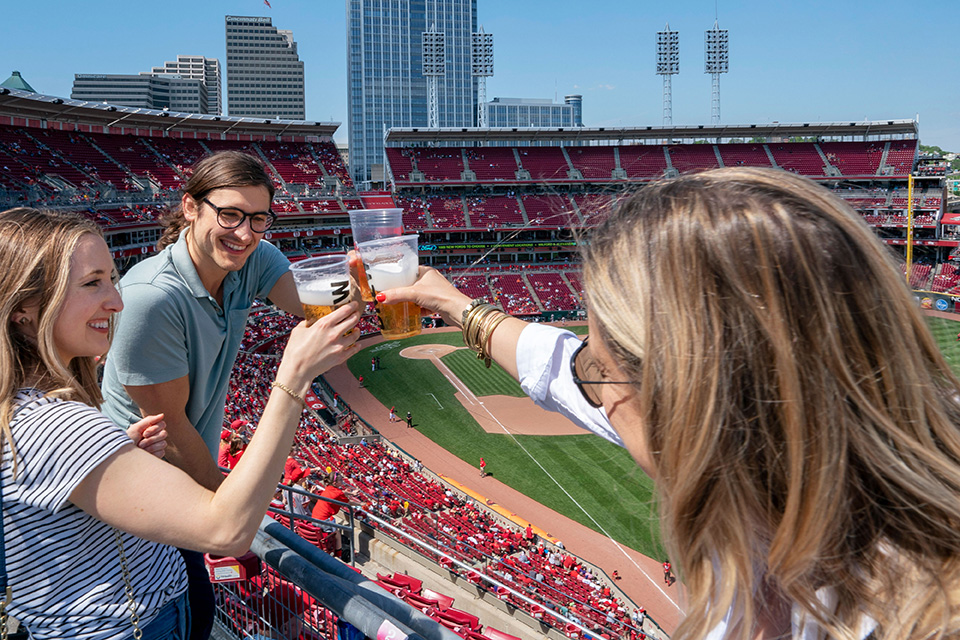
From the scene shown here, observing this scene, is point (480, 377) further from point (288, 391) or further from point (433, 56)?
point (433, 56)

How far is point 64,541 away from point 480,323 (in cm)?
145

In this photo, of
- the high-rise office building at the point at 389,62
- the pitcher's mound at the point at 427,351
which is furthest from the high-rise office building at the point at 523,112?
the pitcher's mound at the point at 427,351

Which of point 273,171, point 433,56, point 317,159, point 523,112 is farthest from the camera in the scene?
point 523,112

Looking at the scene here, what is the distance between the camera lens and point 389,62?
11444 centimetres

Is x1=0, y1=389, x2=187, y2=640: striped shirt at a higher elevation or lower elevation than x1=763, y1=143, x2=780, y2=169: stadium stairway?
lower

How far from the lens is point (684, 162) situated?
51.8 metres

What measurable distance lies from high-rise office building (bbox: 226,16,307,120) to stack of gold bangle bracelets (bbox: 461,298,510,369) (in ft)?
538

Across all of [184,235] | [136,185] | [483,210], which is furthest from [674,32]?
[184,235]

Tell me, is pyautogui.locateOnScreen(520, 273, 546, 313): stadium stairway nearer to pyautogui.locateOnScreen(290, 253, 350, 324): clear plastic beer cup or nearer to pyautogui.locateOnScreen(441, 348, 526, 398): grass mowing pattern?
pyautogui.locateOnScreen(441, 348, 526, 398): grass mowing pattern

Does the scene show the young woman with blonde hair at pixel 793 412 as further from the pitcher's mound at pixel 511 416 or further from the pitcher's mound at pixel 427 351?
the pitcher's mound at pixel 427 351

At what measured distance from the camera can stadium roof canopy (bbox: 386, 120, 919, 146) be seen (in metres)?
49.7

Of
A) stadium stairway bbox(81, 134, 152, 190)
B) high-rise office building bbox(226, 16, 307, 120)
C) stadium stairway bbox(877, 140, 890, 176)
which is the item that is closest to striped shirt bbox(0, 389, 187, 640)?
stadium stairway bbox(81, 134, 152, 190)

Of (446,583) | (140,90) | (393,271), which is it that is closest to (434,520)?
(446,583)

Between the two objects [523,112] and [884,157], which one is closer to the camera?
[884,157]
